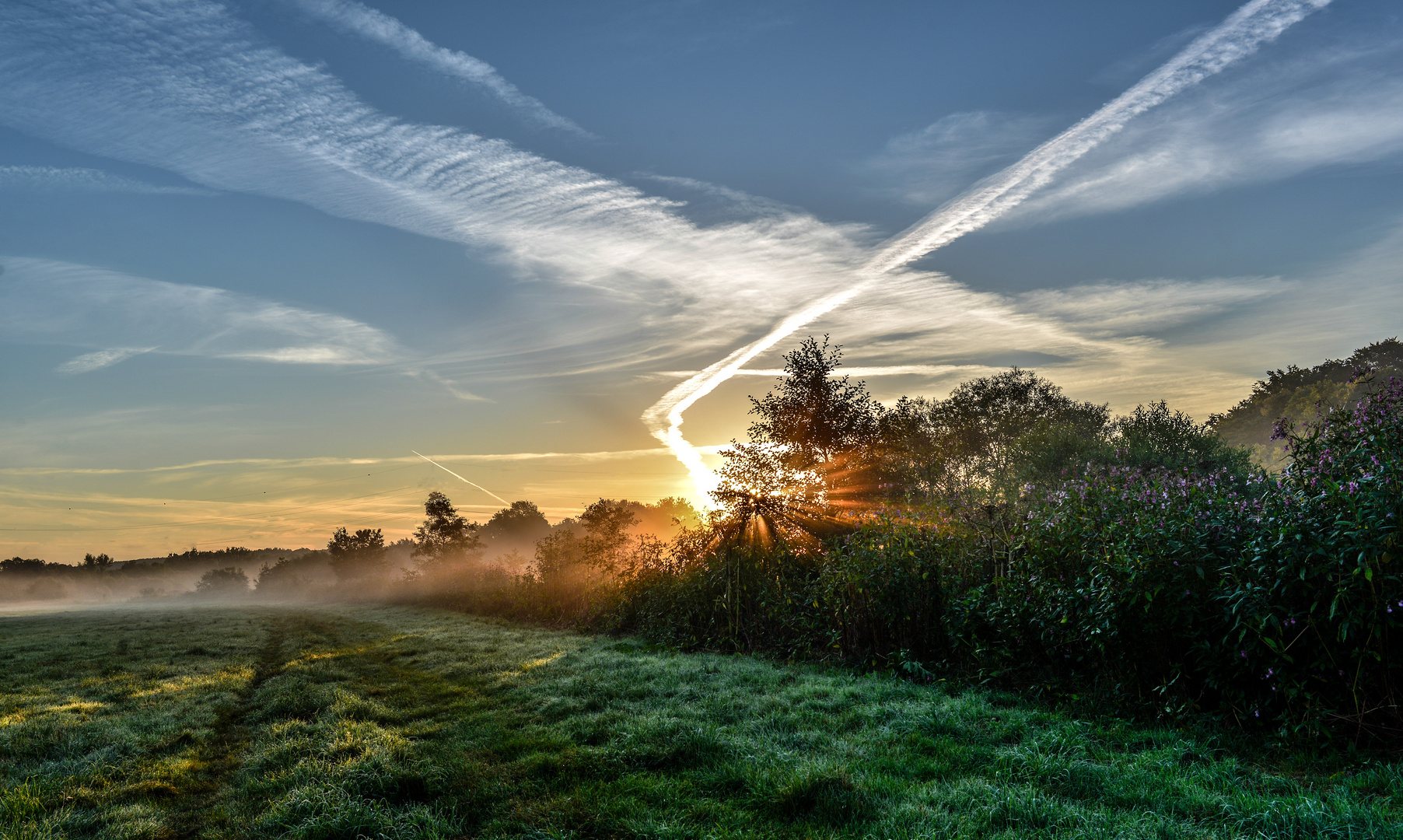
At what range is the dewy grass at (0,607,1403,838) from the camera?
4.06m

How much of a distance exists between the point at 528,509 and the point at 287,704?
4648 cm

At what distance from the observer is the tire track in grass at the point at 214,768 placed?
4.66 m

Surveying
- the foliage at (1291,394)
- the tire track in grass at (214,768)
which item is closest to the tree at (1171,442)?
the foliage at (1291,394)

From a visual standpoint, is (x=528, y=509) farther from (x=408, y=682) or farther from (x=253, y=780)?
(x=253, y=780)

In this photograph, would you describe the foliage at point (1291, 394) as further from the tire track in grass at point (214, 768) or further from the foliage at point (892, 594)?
the tire track in grass at point (214, 768)

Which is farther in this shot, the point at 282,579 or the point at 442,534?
the point at 282,579

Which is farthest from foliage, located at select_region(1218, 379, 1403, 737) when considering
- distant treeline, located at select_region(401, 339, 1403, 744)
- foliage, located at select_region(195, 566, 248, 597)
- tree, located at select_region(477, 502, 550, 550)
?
foliage, located at select_region(195, 566, 248, 597)

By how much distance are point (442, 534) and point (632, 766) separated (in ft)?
128

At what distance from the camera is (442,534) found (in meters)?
40.6

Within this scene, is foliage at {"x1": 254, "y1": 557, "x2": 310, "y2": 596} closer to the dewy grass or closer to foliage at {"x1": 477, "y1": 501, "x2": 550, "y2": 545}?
foliage at {"x1": 477, "y1": 501, "x2": 550, "y2": 545}

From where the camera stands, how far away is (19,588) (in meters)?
61.7

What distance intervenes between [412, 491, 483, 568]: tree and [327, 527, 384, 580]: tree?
37.8 ft

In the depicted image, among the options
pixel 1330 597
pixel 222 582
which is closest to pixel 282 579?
pixel 222 582

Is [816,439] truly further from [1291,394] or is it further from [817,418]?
[1291,394]
